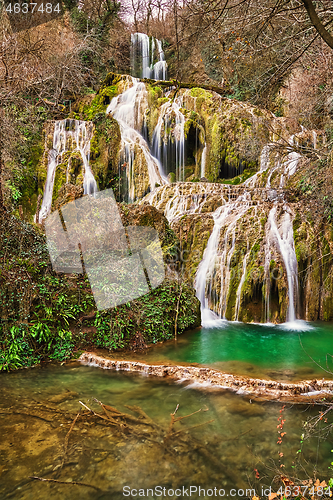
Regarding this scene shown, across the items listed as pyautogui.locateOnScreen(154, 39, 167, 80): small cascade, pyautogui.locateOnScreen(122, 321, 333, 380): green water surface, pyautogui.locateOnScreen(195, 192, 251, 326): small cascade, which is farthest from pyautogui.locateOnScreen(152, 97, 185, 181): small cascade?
pyautogui.locateOnScreen(122, 321, 333, 380): green water surface

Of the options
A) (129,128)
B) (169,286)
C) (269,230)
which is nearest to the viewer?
(169,286)

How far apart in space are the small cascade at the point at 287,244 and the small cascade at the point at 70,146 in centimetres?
854

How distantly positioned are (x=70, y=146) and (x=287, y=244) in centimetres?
1161

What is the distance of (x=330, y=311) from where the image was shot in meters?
8.64

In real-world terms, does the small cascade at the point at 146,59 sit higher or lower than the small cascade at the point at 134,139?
higher

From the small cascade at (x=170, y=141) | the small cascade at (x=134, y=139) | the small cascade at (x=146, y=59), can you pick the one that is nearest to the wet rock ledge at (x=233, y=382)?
the small cascade at (x=134, y=139)

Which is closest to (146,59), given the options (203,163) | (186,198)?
(203,163)

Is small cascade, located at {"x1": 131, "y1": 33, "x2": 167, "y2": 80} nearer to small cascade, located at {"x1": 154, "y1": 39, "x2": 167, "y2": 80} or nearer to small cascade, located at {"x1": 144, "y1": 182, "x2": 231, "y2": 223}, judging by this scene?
small cascade, located at {"x1": 154, "y1": 39, "x2": 167, "y2": 80}

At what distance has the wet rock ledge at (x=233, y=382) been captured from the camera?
4.34m

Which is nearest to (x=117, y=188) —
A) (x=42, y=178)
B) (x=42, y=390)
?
(x=42, y=178)

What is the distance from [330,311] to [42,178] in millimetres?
12878

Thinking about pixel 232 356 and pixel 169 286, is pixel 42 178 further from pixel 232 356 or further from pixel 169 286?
pixel 232 356

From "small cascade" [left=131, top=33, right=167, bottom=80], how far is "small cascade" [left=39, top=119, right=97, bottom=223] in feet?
35.1

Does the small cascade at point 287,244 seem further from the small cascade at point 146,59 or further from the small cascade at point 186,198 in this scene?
the small cascade at point 146,59
